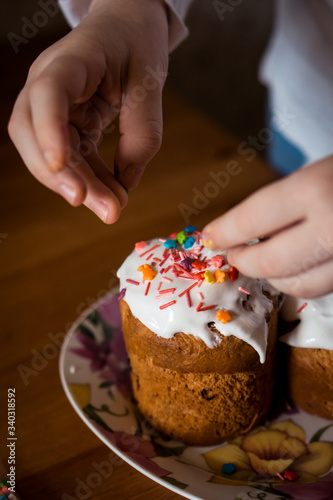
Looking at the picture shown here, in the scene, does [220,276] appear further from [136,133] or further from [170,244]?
[136,133]

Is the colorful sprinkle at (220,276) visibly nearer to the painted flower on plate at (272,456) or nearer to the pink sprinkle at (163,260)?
the pink sprinkle at (163,260)

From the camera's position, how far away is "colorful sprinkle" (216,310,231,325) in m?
0.79

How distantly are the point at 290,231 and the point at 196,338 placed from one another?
0.26 meters

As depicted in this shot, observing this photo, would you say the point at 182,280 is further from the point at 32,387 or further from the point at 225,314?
the point at 32,387

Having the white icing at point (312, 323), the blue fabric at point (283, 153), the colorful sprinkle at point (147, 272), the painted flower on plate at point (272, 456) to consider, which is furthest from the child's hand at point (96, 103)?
the blue fabric at point (283, 153)

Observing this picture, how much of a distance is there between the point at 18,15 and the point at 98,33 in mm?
2529

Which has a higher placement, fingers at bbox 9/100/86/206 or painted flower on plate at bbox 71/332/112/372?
fingers at bbox 9/100/86/206

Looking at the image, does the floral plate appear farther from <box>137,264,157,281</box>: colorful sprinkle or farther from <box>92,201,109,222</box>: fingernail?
<box>92,201,109,222</box>: fingernail

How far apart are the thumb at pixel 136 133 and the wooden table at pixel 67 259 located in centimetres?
43

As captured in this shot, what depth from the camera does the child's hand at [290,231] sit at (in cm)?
62

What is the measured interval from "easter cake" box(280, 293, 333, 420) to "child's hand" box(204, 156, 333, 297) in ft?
0.64

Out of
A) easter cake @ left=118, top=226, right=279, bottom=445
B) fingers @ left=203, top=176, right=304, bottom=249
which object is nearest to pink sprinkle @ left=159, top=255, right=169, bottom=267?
easter cake @ left=118, top=226, right=279, bottom=445

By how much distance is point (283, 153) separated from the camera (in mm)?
1760

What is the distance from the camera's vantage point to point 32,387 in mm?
1008
